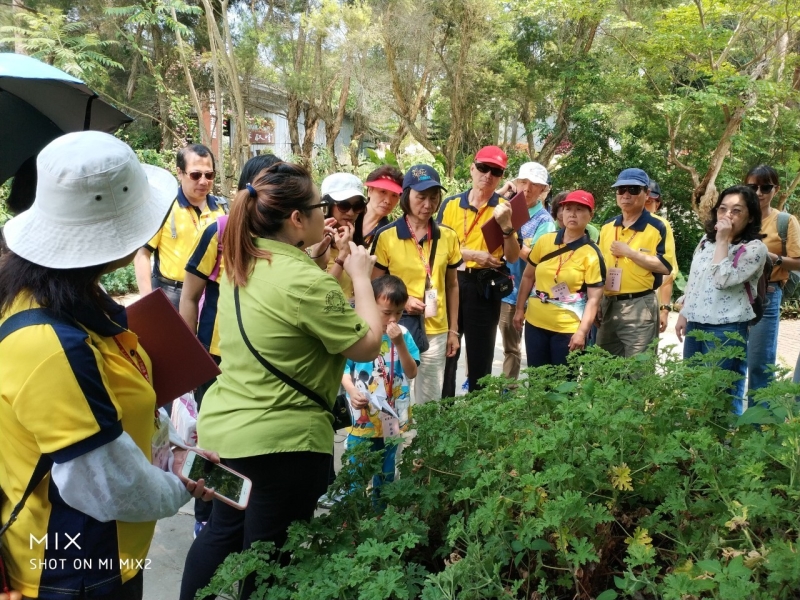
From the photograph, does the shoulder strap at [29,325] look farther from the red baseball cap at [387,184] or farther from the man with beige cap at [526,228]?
the man with beige cap at [526,228]

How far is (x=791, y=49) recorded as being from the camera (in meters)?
10.7

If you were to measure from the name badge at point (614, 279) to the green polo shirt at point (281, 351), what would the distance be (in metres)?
3.11

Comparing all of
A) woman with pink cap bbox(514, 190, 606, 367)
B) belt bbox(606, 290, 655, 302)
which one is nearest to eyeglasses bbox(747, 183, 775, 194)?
belt bbox(606, 290, 655, 302)

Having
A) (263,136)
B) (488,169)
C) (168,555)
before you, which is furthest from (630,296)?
(263,136)

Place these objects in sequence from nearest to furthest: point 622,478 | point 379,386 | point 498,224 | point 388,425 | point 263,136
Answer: point 622,478
point 388,425
point 379,386
point 498,224
point 263,136

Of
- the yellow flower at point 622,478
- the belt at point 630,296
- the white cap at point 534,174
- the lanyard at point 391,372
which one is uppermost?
the white cap at point 534,174

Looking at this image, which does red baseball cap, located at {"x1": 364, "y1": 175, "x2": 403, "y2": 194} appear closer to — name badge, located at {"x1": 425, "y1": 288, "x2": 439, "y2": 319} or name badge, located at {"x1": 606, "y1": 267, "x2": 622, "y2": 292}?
name badge, located at {"x1": 425, "y1": 288, "x2": 439, "y2": 319}

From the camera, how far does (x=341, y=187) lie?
356 cm

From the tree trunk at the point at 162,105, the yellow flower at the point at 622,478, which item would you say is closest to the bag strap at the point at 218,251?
the yellow flower at the point at 622,478

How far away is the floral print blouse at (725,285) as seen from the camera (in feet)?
13.1

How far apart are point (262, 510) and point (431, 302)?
202 cm

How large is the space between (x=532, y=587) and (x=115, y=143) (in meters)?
1.81

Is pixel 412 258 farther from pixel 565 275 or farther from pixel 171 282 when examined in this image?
pixel 171 282

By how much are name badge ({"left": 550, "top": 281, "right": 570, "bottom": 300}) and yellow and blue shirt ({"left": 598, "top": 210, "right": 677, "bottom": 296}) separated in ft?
1.60
